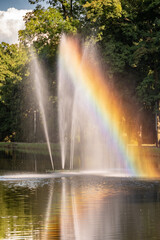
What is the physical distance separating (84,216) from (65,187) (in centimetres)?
679

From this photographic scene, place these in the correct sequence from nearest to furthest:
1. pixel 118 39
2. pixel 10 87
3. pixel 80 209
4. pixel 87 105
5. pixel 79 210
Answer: pixel 79 210 < pixel 80 209 < pixel 118 39 < pixel 87 105 < pixel 10 87

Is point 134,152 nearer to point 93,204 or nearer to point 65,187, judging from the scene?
point 65,187

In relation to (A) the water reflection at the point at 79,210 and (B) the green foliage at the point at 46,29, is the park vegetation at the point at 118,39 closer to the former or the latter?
(B) the green foliage at the point at 46,29

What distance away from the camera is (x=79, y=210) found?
13.5 m

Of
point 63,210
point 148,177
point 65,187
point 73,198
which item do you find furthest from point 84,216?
point 148,177

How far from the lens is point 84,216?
1252cm

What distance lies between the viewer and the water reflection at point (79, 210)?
10.5 meters

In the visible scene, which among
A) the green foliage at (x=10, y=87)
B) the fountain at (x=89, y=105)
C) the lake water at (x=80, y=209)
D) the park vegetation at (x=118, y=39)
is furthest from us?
the green foliage at (x=10, y=87)

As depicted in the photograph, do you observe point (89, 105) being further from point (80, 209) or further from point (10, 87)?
point (80, 209)

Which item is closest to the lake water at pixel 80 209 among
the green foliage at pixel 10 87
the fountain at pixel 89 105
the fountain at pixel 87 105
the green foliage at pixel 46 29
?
the fountain at pixel 89 105

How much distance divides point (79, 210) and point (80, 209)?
0.16 m

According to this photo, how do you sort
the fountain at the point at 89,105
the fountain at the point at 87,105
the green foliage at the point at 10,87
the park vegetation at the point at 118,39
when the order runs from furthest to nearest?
the green foliage at the point at 10,87 < the fountain at the point at 87,105 < the fountain at the point at 89,105 < the park vegetation at the point at 118,39

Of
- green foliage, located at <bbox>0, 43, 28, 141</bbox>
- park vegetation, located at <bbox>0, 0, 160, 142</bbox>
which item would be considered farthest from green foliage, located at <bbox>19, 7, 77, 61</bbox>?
green foliage, located at <bbox>0, 43, 28, 141</bbox>

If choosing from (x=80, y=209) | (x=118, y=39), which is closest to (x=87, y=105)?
(x=118, y=39)
